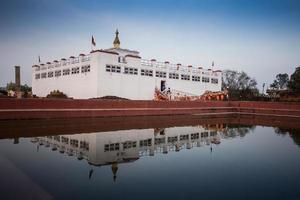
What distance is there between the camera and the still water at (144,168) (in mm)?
5672

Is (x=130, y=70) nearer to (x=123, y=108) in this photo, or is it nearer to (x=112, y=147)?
(x=123, y=108)

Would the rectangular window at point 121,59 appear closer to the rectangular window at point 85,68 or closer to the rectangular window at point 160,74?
the rectangular window at point 85,68

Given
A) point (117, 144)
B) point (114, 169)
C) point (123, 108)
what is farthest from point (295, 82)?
point (114, 169)

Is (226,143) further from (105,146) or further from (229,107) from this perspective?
(229,107)

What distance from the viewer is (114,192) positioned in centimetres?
561

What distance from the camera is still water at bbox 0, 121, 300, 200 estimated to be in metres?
5.67

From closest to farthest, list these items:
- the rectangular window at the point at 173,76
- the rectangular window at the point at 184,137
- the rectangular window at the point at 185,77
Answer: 1. the rectangular window at the point at 184,137
2. the rectangular window at the point at 173,76
3. the rectangular window at the point at 185,77

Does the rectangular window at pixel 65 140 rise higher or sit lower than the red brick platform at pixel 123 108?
lower

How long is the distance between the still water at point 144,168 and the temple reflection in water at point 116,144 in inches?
1.1

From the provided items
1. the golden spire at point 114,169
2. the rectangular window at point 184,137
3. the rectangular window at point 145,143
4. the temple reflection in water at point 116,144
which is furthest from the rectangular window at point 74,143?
the rectangular window at point 184,137

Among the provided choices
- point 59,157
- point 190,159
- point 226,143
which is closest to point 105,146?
point 59,157

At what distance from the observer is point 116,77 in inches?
1115

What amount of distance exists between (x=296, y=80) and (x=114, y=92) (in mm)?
32739

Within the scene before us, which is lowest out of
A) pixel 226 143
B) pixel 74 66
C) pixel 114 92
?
pixel 226 143
